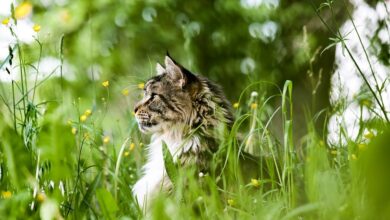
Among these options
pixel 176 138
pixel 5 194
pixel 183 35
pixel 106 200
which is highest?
pixel 183 35

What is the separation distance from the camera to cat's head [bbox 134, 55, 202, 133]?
13.5 feet

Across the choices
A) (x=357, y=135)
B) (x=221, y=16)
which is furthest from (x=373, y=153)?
(x=221, y=16)

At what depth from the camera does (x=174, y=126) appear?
4152 mm

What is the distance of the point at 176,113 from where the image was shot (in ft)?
13.7

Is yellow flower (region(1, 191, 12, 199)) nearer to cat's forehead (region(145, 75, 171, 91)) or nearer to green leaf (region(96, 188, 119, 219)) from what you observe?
green leaf (region(96, 188, 119, 219))

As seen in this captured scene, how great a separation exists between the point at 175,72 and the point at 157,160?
1.96ft

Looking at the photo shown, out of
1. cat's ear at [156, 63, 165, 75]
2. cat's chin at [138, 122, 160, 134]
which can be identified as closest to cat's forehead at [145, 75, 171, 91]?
cat's ear at [156, 63, 165, 75]

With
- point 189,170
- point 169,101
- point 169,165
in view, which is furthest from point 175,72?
point 169,165

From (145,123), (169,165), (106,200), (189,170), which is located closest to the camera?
(106,200)

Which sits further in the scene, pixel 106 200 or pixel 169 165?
pixel 169 165

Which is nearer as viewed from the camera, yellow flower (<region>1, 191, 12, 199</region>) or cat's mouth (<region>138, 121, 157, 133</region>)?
yellow flower (<region>1, 191, 12, 199</region>)

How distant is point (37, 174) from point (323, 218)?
1035 millimetres

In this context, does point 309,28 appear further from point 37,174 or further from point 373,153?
point 373,153

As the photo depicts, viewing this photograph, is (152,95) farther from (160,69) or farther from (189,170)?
(189,170)
